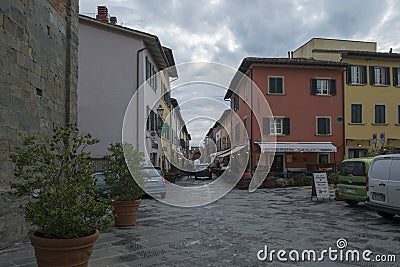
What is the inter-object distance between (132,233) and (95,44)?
1355 cm

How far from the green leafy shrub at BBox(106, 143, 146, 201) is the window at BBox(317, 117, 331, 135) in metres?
19.6

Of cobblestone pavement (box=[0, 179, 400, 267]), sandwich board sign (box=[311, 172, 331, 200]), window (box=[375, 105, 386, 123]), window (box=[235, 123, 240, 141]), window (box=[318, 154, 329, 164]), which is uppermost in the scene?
window (box=[375, 105, 386, 123])

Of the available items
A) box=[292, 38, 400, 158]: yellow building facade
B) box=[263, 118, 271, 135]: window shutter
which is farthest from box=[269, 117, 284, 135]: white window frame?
box=[292, 38, 400, 158]: yellow building facade

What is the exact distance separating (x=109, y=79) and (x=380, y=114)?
60.2ft

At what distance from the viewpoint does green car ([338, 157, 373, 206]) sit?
11.2 m

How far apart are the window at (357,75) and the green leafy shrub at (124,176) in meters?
21.7

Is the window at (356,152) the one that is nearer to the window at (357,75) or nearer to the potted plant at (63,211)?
the window at (357,75)

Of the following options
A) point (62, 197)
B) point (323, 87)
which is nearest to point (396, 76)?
point (323, 87)

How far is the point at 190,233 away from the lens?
7.77 metres

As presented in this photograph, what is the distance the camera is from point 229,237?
738cm

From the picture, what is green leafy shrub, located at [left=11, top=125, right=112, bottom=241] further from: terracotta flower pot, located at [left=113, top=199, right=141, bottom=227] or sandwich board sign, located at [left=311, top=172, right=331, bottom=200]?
sandwich board sign, located at [left=311, top=172, right=331, bottom=200]

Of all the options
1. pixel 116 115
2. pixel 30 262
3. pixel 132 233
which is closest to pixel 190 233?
pixel 132 233

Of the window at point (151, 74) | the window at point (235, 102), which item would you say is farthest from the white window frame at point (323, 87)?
the window at point (151, 74)

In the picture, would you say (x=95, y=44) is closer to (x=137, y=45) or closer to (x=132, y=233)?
(x=137, y=45)
